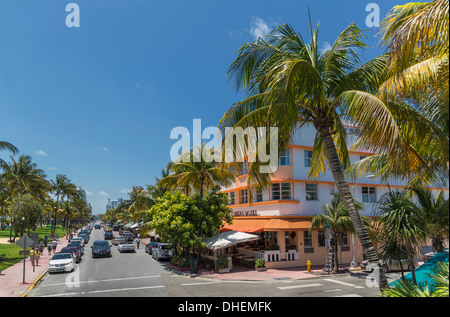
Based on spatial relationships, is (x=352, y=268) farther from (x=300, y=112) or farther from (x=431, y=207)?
(x=300, y=112)

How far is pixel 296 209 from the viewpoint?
81.7 feet

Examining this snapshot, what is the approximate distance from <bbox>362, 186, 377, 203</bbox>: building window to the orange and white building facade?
15cm

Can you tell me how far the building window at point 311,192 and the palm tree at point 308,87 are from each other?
14.5m

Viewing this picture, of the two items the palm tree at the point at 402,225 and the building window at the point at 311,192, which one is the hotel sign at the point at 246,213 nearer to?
the building window at the point at 311,192

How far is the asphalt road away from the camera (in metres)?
14.8

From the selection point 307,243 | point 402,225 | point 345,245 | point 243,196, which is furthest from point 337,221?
point 243,196

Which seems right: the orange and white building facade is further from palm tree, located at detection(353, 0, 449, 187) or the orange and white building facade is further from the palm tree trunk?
palm tree, located at detection(353, 0, 449, 187)

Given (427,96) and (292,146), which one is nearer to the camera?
(427,96)

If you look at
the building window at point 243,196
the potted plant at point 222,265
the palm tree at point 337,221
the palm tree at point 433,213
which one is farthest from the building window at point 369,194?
the palm tree at point 433,213

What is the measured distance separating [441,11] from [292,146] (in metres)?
19.3

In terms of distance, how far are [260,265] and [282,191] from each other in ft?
20.8

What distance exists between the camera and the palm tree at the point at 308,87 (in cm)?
859
